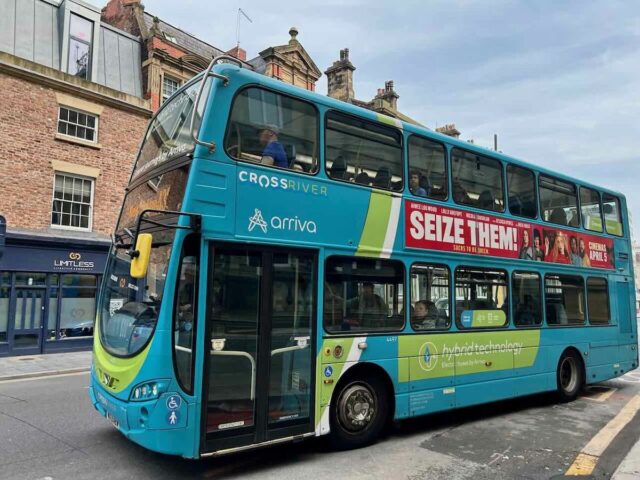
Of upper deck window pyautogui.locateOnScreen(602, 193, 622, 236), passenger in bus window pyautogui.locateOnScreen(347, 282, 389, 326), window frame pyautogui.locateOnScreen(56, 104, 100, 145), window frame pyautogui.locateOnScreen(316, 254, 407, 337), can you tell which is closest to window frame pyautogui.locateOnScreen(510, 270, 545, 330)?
window frame pyautogui.locateOnScreen(316, 254, 407, 337)

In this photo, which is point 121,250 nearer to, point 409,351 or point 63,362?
point 409,351

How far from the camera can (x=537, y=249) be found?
28.2 feet

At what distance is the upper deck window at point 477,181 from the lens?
24.4ft

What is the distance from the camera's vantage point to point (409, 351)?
644 centimetres

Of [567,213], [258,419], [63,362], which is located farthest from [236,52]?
[258,419]

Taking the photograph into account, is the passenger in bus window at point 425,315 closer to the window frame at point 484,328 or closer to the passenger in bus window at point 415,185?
the window frame at point 484,328

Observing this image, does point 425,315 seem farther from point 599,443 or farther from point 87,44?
point 87,44

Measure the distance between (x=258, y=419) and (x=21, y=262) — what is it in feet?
41.8

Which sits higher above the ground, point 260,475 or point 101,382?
point 101,382

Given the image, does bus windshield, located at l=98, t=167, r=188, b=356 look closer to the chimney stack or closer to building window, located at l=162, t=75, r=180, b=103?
building window, located at l=162, t=75, r=180, b=103

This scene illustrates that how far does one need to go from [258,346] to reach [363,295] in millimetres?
1558

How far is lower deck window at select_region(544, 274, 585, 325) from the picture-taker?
8760 mm

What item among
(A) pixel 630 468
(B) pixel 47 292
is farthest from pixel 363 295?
(B) pixel 47 292

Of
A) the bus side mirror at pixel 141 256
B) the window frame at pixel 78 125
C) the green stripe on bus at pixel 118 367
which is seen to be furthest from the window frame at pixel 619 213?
the window frame at pixel 78 125
